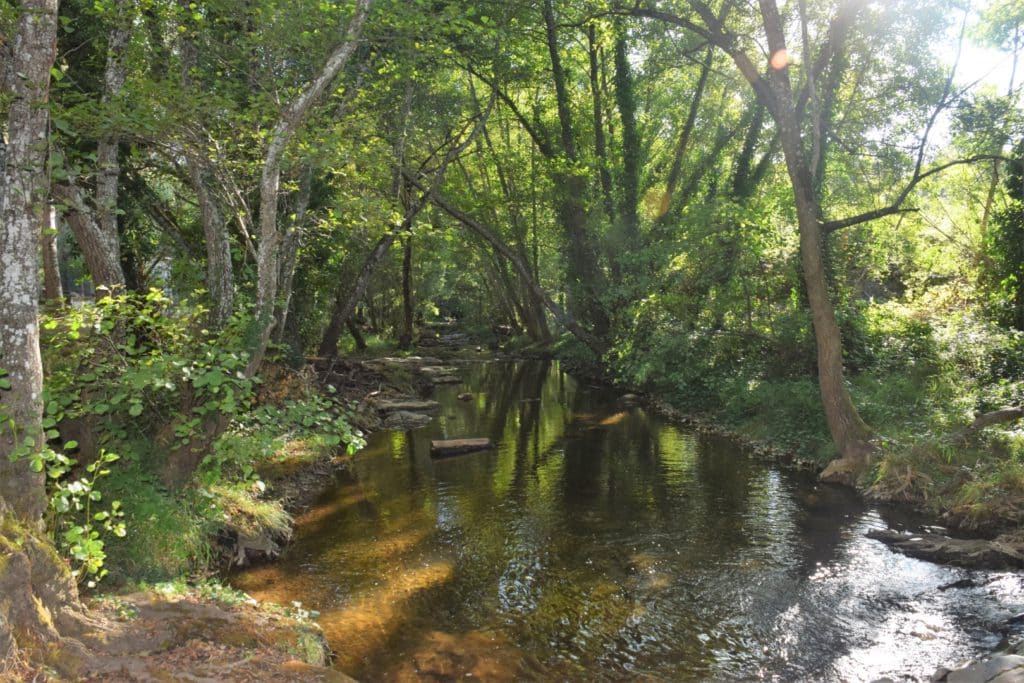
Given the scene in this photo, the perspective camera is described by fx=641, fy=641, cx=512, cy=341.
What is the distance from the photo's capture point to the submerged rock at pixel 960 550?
7.90m

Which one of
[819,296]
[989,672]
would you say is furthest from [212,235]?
[819,296]

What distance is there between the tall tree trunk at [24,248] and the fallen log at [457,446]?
9.82 meters

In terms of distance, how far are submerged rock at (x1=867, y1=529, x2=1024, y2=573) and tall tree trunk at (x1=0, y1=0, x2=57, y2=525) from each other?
9606 mm

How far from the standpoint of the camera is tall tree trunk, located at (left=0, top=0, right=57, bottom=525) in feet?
14.6

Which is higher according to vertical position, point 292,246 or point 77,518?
point 292,246

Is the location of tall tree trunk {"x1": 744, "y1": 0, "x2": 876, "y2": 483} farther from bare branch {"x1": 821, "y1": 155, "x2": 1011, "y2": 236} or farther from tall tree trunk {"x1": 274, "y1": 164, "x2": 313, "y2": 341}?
tall tree trunk {"x1": 274, "y1": 164, "x2": 313, "y2": 341}

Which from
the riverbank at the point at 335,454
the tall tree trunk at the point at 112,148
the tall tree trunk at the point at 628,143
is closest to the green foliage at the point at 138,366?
the tall tree trunk at the point at 112,148

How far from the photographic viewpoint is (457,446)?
14.5m

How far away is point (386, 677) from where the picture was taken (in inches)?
225

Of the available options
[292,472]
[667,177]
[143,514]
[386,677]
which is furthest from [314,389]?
[667,177]

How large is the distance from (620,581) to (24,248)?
6769 millimetres

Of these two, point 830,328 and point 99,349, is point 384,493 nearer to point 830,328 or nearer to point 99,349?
point 99,349

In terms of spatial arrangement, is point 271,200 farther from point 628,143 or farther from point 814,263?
point 628,143

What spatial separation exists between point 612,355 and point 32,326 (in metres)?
18.4
